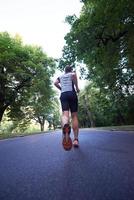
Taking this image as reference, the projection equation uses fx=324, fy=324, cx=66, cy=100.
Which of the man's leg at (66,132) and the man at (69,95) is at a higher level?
the man at (69,95)

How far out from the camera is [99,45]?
22031 mm

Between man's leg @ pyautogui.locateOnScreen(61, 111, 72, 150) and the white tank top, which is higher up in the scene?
the white tank top

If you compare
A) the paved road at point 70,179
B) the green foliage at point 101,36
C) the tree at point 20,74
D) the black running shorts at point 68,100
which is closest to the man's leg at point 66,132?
the black running shorts at point 68,100

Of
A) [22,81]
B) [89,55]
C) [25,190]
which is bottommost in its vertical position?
[25,190]

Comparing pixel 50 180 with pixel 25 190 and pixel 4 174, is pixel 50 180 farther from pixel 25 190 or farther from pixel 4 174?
pixel 4 174

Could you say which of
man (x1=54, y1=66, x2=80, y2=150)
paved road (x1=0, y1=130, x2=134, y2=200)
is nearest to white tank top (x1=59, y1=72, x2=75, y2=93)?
man (x1=54, y1=66, x2=80, y2=150)

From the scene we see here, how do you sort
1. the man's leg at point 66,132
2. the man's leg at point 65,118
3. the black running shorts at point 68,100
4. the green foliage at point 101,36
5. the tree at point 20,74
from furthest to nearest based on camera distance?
the tree at point 20,74
the green foliage at point 101,36
the black running shorts at point 68,100
the man's leg at point 65,118
the man's leg at point 66,132

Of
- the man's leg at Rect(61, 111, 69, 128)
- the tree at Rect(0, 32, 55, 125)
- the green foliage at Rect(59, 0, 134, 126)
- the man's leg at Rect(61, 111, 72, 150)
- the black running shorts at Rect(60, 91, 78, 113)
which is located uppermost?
the tree at Rect(0, 32, 55, 125)

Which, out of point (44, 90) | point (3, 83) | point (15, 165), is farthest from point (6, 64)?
point (15, 165)

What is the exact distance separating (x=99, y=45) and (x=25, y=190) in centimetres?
1936

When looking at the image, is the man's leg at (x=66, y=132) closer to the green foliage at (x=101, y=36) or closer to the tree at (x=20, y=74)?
the green foliage at (x=101, y=36)

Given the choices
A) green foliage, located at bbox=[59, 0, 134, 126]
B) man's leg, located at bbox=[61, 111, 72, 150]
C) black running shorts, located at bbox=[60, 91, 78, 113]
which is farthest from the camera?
green foliage, located at bbox=[59, 0, 134, 126]

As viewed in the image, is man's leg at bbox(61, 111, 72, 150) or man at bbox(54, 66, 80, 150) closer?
man's leg at bbox(61, 111, 72, 150)

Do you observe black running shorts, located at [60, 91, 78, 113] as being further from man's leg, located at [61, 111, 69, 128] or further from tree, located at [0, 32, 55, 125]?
tree, located at [0, 32, 55, 125]
